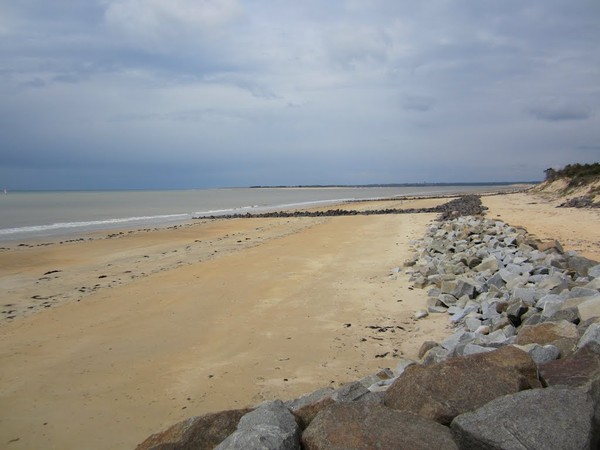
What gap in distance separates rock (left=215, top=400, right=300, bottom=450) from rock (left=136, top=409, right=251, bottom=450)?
18 cm

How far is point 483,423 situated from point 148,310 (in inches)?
250

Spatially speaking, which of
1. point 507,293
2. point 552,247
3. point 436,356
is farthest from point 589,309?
point 552,247

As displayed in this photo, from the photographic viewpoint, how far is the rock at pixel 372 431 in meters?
2.29

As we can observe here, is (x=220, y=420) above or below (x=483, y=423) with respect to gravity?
below

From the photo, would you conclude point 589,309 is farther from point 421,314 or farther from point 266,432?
point 266,432

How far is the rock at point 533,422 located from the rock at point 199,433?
4.47 ft

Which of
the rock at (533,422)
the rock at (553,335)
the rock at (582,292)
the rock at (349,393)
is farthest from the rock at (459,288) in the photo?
the rock at (533,422)

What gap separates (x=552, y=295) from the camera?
5.39 m

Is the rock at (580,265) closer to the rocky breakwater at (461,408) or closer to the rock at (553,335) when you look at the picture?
the rocky breakwater at (461,408)

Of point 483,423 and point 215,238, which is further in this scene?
point 215,238

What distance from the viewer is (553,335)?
3914mm

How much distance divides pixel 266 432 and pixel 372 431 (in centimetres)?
58

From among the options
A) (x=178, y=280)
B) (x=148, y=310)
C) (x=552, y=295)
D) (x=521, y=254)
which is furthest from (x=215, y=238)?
(x=552, y=295)

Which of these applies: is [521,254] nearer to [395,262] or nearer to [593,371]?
[395,262]
